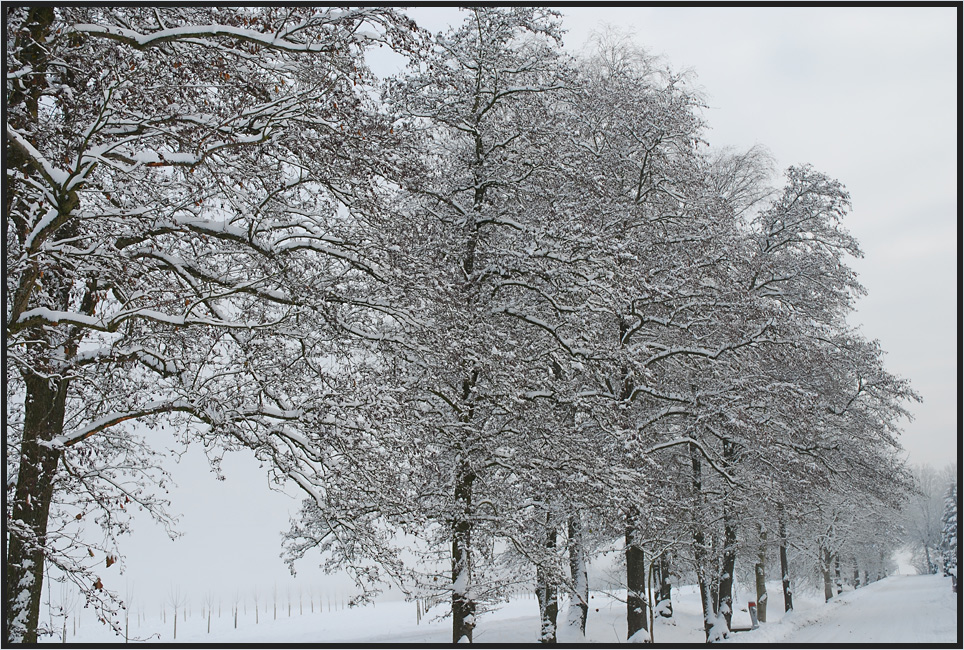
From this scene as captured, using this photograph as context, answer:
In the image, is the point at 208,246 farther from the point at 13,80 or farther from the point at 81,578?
the point at 81,578

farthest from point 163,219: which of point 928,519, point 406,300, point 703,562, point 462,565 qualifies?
point 928,519

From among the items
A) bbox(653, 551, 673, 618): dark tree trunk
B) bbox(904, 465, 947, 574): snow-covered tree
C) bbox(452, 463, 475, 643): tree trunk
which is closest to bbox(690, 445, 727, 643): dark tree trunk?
bbox(653, 551, 673, 618): dark tree trunk

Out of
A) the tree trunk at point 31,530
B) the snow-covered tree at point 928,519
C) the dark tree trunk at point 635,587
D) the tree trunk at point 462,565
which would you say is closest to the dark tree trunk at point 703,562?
the dark tree trunk at point 635,587

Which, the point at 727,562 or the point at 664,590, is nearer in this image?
the point at 727,562

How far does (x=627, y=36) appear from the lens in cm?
1205

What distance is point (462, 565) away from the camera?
8461 millimetres

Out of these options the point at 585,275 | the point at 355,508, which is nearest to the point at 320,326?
the point at 355,508

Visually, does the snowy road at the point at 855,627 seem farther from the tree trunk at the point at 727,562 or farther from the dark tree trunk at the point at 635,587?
the dark tree trunk at the point at 635,587

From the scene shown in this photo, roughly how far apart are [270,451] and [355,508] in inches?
38.6

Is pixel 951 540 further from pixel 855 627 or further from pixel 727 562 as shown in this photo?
pixel 727 562

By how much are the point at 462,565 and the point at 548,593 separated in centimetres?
333

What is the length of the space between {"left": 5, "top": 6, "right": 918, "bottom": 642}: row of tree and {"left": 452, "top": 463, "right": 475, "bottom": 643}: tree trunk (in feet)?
0.14

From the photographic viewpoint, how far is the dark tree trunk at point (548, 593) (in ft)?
29.1

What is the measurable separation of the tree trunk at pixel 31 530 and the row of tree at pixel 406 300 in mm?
31
